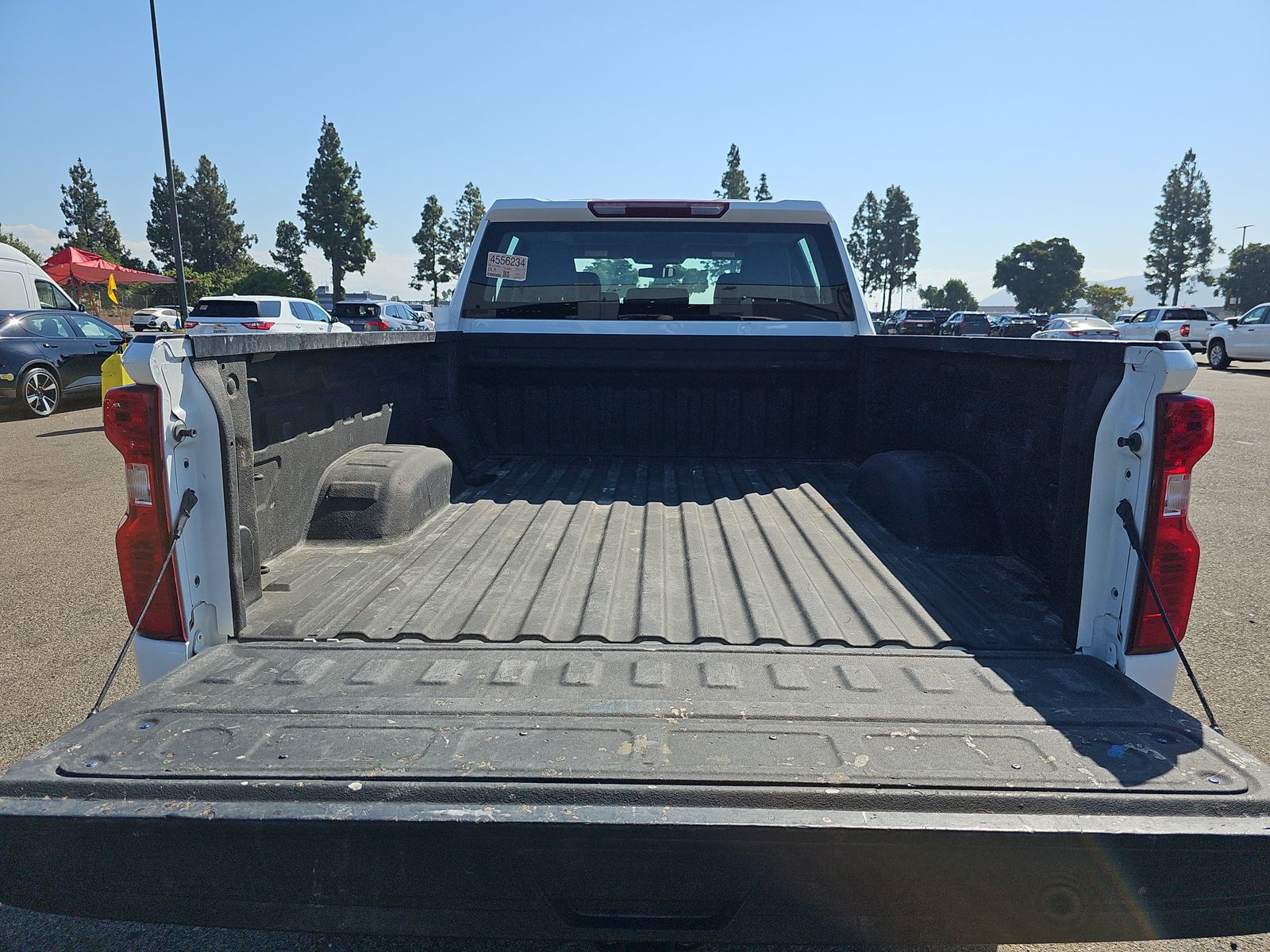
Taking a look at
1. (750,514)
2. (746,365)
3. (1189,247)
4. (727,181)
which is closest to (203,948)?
(750,514)

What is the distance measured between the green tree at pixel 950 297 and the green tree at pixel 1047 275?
18.3 ft

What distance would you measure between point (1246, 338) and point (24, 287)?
102 feet

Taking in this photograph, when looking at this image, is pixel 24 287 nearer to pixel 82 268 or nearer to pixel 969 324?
pixel 82 268

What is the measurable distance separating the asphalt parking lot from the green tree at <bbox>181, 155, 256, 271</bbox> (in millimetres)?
64092

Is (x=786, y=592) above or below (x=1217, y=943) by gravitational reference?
above

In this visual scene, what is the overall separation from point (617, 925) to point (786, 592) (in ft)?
4.38

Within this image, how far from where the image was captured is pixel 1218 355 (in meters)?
26.1

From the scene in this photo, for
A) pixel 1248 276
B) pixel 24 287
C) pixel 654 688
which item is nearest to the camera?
pixel 654 688

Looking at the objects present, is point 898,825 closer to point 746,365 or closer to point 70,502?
point 746,365

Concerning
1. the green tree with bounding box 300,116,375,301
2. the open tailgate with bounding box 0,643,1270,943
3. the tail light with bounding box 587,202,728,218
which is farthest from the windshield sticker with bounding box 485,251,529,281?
the green tree with bounding box 300,116,375,301

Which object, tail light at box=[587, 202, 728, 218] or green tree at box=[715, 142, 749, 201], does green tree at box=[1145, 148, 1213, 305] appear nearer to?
green tree at box=[715, 142, 749, 201]

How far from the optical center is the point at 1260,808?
1485 mm

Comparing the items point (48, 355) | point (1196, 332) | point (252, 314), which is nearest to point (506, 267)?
point (48, 355)

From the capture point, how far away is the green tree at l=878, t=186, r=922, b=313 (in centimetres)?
8825
